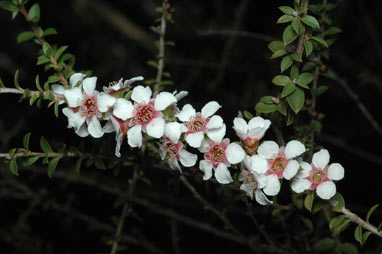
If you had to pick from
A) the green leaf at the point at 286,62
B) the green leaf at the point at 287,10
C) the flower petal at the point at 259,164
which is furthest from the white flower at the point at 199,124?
the green leaf at the point at 287,10

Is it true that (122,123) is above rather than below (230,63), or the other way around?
below

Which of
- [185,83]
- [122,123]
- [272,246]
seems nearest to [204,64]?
[185,83]

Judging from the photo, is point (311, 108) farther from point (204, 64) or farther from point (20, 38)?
point (204, 64)

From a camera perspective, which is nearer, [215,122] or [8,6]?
[215,122]

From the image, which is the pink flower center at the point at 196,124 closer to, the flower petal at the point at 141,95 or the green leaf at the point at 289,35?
the flower petal at the point at 141,95

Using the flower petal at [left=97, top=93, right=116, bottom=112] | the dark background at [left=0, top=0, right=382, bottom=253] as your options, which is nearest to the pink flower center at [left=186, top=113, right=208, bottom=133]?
the flower petal at [left=97, top=93, right=116, bottom=112]

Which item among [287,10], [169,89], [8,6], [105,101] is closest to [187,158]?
[105,101]

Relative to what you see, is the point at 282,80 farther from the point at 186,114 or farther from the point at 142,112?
the point at 142,112
